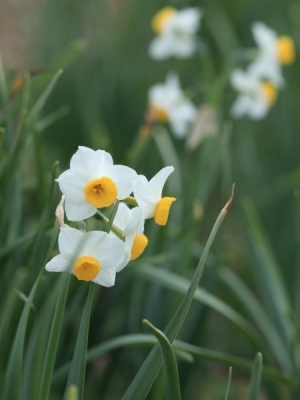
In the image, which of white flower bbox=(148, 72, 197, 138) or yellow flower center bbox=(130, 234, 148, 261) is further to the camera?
white flower bbox=(148, 72, 197, 138)

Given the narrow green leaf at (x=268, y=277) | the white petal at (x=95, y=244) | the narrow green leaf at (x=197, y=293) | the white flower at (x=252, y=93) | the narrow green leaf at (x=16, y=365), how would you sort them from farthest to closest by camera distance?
the white flower at (x=252, y=93)
the narrow green leaf at (x=268, y=277)
the narrow green leaf at (x=197, y=293)
the narrow green leaf at (x=16, y=365)
the white petal at (x=95, y=244)

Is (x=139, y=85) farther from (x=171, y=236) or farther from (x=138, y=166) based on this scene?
(x=171, y=236)

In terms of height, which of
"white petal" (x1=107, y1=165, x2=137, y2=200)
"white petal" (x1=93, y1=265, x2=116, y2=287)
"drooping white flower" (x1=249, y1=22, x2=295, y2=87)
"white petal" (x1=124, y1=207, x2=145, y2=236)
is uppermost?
"drooping white flower" (x1=249, y1=22, x2=295, y2=87)

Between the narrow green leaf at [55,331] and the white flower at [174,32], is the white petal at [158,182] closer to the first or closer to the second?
the narrow green leaf at [55,331]

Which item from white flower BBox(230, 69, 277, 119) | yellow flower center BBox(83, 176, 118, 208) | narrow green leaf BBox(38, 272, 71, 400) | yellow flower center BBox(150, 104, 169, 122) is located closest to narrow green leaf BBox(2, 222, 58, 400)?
narrow green leaf BBox(38, 272, 71, 400)

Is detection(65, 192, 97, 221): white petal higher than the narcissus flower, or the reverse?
the narcissus flower

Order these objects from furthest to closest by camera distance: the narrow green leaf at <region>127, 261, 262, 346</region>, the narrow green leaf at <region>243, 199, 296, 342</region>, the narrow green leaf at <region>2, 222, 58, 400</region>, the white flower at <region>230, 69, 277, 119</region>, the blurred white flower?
the white flower at <region>230, 69, 277, 119</region> → the blurred white flower → the narrow green leaf at <region>243, 199, 296, 342</region> → the narrow green leaf at <region>127, 261, 262, 346</region> → the narrow green leaf at <region>2, 222, 58, 400</region>

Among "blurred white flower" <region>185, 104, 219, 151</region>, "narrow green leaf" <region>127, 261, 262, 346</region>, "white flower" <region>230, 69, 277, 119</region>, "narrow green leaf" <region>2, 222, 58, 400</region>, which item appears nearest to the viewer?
"narrow green leaf" <region>2, 222, 58, 400</region>

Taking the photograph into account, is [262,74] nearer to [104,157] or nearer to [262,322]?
[262,322]

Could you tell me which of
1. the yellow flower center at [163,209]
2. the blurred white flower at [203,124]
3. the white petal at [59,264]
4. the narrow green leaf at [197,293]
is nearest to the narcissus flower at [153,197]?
the yellow flower center at [163,209]

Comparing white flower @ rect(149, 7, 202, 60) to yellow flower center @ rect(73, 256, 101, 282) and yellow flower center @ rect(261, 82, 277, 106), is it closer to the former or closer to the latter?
yellow flower center @ rect(261, 82, 277, 106)
